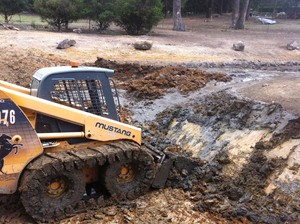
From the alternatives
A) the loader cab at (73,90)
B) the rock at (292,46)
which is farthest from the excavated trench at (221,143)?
the rock at (292,46)

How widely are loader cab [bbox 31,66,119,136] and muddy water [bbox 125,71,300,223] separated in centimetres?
215

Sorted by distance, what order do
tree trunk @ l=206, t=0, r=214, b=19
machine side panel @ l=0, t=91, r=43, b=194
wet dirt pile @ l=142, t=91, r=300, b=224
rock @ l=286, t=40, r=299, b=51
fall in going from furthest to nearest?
tree trunk @ l=206, t=0, r=214, b=19
rock @ l=286, t=40, r=299, b=51
wet dirt pile @ l=142, t=91, r=300, b=224
machine side panel @ l=0, t=91, r=43, b=194

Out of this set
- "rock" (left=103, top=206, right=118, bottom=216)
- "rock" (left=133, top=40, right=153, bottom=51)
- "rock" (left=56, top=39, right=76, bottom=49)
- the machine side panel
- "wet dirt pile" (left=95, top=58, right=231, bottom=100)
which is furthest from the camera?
"rock" (left=133, top=40, right=153, bottom=51)

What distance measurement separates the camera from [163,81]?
15.0 m

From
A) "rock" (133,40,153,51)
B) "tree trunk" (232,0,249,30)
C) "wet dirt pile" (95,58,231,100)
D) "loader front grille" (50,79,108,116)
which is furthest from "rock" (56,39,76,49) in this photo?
"tree trunk" (232,0,249,30)

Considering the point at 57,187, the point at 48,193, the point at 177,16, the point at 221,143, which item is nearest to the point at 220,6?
the point at 177,16

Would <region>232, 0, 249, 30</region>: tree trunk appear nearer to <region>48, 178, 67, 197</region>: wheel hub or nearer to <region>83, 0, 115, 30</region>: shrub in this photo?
<region>83, 0, 115, 30</region>: shrub

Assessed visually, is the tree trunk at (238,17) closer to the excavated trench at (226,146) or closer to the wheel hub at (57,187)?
the excavated trench at (226,146)

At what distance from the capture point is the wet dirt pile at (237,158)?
309 inches

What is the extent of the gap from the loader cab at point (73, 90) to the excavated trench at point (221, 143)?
5.45 ft

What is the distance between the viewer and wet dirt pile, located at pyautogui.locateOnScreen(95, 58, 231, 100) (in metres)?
14.5

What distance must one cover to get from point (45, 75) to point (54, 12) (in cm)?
2207

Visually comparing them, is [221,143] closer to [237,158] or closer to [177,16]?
[237,158]

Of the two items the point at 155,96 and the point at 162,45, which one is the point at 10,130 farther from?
the point at 162,45
